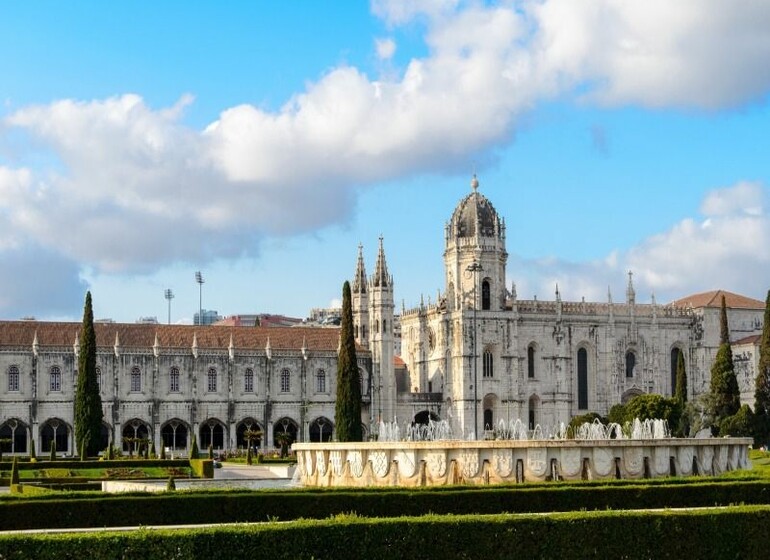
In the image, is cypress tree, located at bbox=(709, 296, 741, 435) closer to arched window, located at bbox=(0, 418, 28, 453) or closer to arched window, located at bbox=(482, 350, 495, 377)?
arched window, located at bbox=(482, 350, 495, 377)

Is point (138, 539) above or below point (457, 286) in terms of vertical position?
below

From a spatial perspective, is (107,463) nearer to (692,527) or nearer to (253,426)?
(253,426)

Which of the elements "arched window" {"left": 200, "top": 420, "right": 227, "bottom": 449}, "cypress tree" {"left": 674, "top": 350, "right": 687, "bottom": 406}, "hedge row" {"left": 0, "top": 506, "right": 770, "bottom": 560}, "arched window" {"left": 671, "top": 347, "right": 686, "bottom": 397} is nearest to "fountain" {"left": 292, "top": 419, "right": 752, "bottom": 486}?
"hedge row" {"left": 0, "top": 506, "right": 770, "bottom": 560}

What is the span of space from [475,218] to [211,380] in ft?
68.8

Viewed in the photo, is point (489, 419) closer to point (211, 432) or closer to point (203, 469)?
point (211, 432)

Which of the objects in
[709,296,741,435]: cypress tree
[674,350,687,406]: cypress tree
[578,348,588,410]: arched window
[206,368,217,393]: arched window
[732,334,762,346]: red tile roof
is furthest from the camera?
[578,348,588,410]: arched window

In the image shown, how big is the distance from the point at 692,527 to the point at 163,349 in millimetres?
61282

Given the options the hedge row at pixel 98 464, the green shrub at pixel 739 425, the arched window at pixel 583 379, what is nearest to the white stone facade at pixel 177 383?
the arched window at pixel 583 379

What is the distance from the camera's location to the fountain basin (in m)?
36.1

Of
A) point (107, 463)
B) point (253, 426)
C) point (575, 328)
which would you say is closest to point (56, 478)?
point (107, 463)

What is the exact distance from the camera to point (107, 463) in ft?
184

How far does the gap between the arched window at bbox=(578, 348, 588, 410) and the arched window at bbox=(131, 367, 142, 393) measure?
29.7 m

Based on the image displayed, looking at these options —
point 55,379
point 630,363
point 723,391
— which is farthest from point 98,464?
point 630,363

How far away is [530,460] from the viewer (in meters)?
36.2
